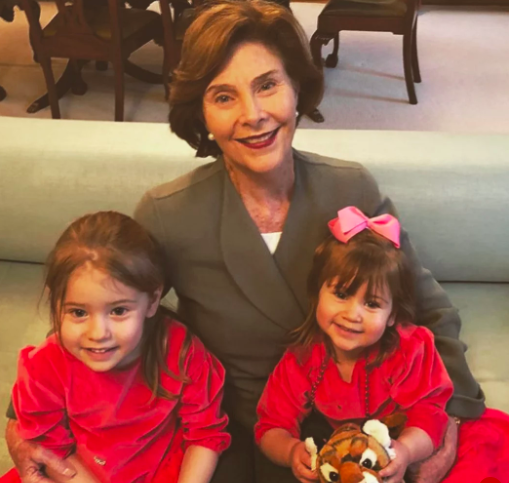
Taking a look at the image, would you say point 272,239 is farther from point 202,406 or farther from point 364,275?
point 202,406

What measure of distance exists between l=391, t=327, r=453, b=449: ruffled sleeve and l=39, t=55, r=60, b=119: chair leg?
8.57 feet

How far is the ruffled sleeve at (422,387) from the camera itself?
1200 mm

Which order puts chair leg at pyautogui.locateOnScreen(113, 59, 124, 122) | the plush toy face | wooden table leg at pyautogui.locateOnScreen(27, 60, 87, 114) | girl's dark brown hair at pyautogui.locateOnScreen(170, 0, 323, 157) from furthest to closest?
wooden table leg at pyautogui.locateOnScreen(27, 60, 87, 114) → chair leg at pyautogui.locateOnScreen(113, 59, 124, 122) → girl's dark brown hair at pyautogui.locateOnScreen(170, 0, 323, 157) → the plush toy face

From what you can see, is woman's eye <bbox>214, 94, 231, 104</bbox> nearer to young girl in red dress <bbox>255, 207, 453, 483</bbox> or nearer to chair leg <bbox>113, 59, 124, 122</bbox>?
young girl in red dress <bbox>255, 207, 453, 483</bbox>

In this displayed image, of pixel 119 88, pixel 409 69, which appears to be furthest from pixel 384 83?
pixel 119 88

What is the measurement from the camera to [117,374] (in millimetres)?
1209

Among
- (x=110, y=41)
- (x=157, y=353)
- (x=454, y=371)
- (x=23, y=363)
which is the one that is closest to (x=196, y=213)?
(x=157, y=353)

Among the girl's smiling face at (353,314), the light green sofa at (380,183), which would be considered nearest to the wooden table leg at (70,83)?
the light green sofa at (380,183)

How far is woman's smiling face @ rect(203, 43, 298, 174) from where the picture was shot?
3.72 ft

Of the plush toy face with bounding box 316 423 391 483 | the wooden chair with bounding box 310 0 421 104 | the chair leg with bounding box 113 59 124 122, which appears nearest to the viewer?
the plush toy face with bounding box 316 423 391 483

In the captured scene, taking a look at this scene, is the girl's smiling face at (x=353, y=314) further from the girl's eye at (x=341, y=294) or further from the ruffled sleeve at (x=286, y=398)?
the ruffled sleeve at (x=286, y=398)

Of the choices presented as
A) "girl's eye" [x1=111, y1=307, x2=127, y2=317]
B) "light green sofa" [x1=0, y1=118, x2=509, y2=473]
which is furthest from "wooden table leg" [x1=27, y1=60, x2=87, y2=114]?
"girl's eye" [x1=111, y1=307, x2=127, y2=317]

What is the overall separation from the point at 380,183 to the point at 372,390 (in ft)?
1.95

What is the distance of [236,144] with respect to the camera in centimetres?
116
